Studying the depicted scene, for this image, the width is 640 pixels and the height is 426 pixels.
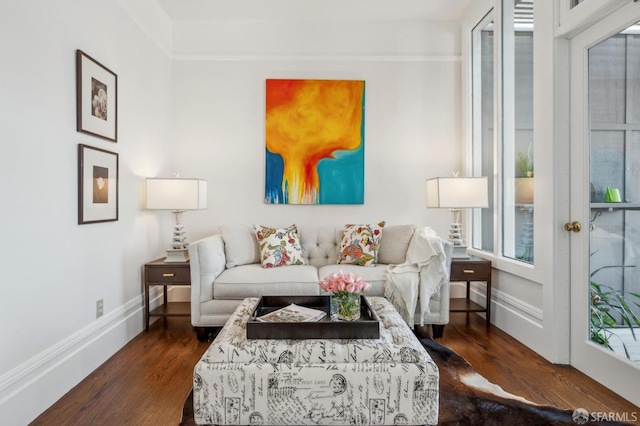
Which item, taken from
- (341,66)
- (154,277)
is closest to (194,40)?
(341,66)

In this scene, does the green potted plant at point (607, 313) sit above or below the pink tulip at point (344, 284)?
below

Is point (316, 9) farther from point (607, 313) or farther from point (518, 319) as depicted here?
point (607, 313)

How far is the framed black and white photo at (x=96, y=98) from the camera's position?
217cm

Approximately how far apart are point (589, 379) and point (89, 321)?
3.05 meters

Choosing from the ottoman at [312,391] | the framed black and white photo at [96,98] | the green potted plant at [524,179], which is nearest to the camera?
the ottoman at [312,391]

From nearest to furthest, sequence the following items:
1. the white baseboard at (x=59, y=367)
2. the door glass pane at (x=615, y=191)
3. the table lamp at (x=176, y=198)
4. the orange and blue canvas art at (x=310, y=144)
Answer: the white baseboard at (x=59, y=367)
the door glass pane at (x=615, y=191)
the table lamp at (x=176, y=198)
the orange and blue canvas art at (x=310, y=144)

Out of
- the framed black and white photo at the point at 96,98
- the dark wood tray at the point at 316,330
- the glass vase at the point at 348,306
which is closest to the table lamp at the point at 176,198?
the framed black and white photo at the point at 96,98

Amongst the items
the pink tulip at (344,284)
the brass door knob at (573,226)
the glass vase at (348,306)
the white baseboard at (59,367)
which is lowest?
the white baseboard at (59,367)

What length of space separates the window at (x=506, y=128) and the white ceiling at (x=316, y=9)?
0.43 m

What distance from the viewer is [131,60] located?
9.38ft

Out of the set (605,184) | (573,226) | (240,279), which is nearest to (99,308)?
(240,279)

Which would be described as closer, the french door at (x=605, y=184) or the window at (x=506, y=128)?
the french door at (x=605, y=184)

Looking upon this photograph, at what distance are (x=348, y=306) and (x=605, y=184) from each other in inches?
65.2

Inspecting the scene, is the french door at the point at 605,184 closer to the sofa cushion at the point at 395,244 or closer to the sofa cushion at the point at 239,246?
the sofa cushion at the point at 395,244
